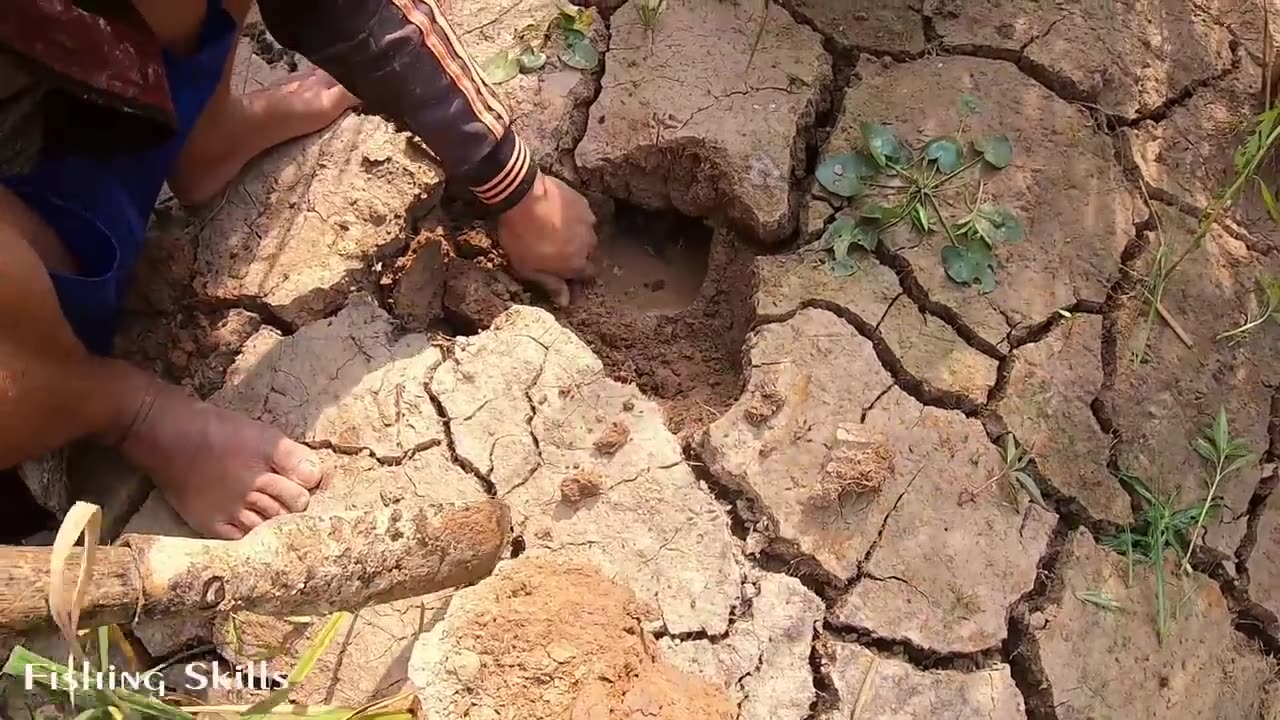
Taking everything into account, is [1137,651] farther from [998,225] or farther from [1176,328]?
[998,225]

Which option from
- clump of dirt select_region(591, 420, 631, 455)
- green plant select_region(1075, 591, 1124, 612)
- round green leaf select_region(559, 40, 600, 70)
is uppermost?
round green leaf select_region(559, 40, 600, 70)

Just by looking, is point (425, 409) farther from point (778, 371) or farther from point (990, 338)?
point (990, 338)

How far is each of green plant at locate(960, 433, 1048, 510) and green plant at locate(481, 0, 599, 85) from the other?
1134 millimetres

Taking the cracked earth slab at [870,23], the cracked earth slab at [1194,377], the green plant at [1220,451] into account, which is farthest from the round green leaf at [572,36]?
the green plant at [1220,451]

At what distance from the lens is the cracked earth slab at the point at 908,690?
1.79 meters

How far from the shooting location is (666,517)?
190 centimetres

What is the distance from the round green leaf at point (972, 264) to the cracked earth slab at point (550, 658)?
857 millimetres

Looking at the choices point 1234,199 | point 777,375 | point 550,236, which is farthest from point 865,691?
point 1234,199

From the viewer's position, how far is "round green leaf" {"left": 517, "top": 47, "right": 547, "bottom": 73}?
7.39 feet

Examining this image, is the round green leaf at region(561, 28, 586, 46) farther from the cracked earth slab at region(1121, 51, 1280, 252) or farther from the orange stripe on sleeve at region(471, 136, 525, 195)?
the cracked earth slab at region(1121, 51, 1280, 252)

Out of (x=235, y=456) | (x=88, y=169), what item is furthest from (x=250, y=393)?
(x=88, y=169)

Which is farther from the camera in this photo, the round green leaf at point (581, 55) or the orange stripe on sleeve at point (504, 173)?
the round green leaf at point (581, 55)

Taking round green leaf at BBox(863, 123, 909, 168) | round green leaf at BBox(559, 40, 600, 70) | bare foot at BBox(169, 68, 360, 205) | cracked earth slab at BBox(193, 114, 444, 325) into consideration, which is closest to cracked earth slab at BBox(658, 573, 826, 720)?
round green leaf at BBox(863, 123, 909, 168)

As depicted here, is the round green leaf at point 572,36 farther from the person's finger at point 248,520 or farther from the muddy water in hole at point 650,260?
the person's finger at point 248,520
